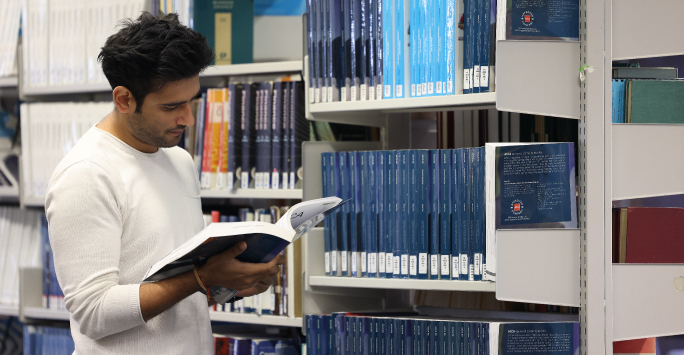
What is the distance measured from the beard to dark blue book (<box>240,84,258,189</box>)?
69 cm

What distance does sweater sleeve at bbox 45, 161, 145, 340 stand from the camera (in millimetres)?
1127

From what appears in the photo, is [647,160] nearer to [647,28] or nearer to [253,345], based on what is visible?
[647,28]

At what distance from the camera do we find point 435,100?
1.56 metres

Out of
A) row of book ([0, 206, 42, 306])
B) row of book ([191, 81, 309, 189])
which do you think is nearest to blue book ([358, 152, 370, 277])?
row of book ([191, 81, 309, 189])

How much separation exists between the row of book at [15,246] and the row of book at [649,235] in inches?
83.3

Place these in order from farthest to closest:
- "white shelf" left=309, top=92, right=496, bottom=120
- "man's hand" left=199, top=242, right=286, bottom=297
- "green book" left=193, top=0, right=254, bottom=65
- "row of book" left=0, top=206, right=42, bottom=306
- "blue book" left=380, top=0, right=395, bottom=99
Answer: "row of book" left=0, top=206, right=42, bottom=306
"green book" left=193, top=0, right=254, bottom=65
"blue book" left=380, top=0, right=395, bottom=99
"white shelf" left=309, top=92, right=496, bottom=120
"man's hand" left=199, top=242, right=286, bottom=297

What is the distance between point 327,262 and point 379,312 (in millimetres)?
226

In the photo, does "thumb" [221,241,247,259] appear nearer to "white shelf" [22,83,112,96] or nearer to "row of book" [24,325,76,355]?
"white shelf" [22,83,112,96]

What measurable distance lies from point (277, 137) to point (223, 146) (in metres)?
0.21

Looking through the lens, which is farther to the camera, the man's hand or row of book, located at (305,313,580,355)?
row of book, located at (305,313,580,355)

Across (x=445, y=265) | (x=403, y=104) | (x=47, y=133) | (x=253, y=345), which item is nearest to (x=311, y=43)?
(x=403, y=104)

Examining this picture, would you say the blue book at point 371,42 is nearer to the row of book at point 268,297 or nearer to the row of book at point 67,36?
the row of book at point 268,297

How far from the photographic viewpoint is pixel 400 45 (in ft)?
5.31

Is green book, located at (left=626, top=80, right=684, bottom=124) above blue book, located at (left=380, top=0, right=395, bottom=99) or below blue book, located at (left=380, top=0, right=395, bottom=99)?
below
